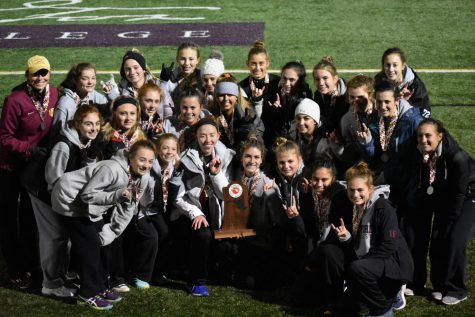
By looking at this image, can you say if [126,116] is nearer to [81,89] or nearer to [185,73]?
[81,89]

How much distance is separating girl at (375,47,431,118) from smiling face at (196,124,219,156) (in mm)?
1753

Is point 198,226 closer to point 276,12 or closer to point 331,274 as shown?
point 331,274

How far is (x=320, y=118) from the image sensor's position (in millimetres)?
7680

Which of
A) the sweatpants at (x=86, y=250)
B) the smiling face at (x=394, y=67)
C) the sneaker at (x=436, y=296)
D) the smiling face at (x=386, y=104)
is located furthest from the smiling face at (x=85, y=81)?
the sneaker at (x=436, y=296)

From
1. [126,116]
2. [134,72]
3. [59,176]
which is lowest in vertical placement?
[59,176]

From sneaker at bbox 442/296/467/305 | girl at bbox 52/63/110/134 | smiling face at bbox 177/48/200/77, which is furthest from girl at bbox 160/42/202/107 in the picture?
sneaker at bbox 442/296/467/305

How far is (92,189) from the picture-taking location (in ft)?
21.1

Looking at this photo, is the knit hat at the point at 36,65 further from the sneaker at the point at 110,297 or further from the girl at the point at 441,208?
the girl at the point at 441,208

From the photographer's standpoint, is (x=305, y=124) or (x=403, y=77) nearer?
(x=305, y=124)

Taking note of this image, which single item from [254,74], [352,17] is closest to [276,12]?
[352,17]

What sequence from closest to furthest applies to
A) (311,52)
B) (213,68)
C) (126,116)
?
(126,116), (213,68), (311,52)

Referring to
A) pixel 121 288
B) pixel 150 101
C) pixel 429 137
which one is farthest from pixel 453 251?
pixel 150 101

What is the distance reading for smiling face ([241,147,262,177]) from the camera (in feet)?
23.0

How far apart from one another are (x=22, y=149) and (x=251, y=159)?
1.75m
